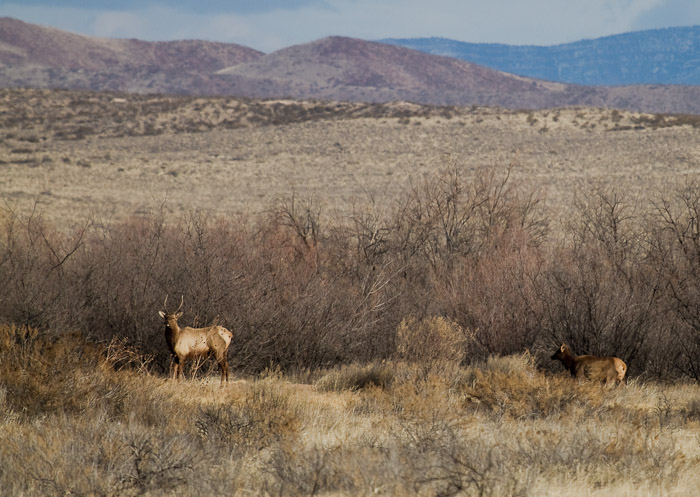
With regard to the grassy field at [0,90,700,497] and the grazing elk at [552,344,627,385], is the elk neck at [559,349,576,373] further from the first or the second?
the grassy field at [0,90,700,497]

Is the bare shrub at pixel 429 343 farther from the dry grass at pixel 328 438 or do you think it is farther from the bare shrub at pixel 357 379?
the dry grass at pixel 328 438

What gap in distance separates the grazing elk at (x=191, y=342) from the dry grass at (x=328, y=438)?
327mm

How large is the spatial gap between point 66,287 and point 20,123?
4889 cm

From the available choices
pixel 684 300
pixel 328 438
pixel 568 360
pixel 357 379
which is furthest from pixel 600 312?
pixel 328 438

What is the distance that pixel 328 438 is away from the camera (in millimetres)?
7086

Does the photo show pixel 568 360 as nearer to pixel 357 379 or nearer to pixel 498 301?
pixel 357 379

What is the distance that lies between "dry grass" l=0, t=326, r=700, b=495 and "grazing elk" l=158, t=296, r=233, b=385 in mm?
327

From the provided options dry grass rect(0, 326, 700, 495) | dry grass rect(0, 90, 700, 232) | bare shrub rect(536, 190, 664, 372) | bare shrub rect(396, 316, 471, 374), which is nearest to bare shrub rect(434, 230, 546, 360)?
bare shrub rect(536, 190, 664, 372)

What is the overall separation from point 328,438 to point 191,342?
2861 millimetres

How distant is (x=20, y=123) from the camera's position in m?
56.2

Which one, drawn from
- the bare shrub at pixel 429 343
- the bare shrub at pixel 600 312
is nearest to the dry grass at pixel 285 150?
the bare shrub at pixel 600 312

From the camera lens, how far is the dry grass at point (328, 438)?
561 centimetres

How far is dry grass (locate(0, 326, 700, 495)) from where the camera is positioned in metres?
5.61

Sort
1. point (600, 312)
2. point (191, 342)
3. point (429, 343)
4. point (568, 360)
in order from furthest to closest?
point (600, 312)
point (429, 343)
point (568, 360)
point (191, 342)
